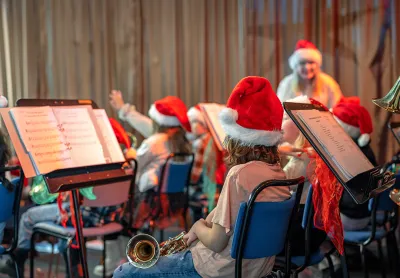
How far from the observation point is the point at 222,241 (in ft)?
5.96

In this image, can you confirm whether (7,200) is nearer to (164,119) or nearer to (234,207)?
(234,207)

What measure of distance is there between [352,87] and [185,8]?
73.2 inches

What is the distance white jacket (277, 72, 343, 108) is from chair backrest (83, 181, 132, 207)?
2005mm

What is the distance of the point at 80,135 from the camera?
2.36 m

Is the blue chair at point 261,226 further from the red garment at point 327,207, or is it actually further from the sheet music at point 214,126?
the sheet music at point 214,126

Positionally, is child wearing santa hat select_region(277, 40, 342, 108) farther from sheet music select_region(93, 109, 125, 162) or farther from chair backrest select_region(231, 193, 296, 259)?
chair backrest select_region(231, 193, 296, 259)

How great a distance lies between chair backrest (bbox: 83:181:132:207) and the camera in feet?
9.29

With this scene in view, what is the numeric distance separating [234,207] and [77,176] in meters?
0.80

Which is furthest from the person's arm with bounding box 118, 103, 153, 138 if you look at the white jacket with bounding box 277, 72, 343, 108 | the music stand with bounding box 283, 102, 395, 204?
the music stand with bounding box 283, 102, 395, 204

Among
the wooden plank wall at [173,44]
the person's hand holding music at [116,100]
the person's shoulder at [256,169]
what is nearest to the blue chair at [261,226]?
the person's shoulder at [256,169]

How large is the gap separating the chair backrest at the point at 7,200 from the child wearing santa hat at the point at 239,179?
0.69 metres

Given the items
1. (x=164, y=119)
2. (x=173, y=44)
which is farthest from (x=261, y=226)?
(x=173, y=44)

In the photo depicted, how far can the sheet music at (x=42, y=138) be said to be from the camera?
82.5 inches

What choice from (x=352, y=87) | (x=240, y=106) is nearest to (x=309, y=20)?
(x=352, y=87)
